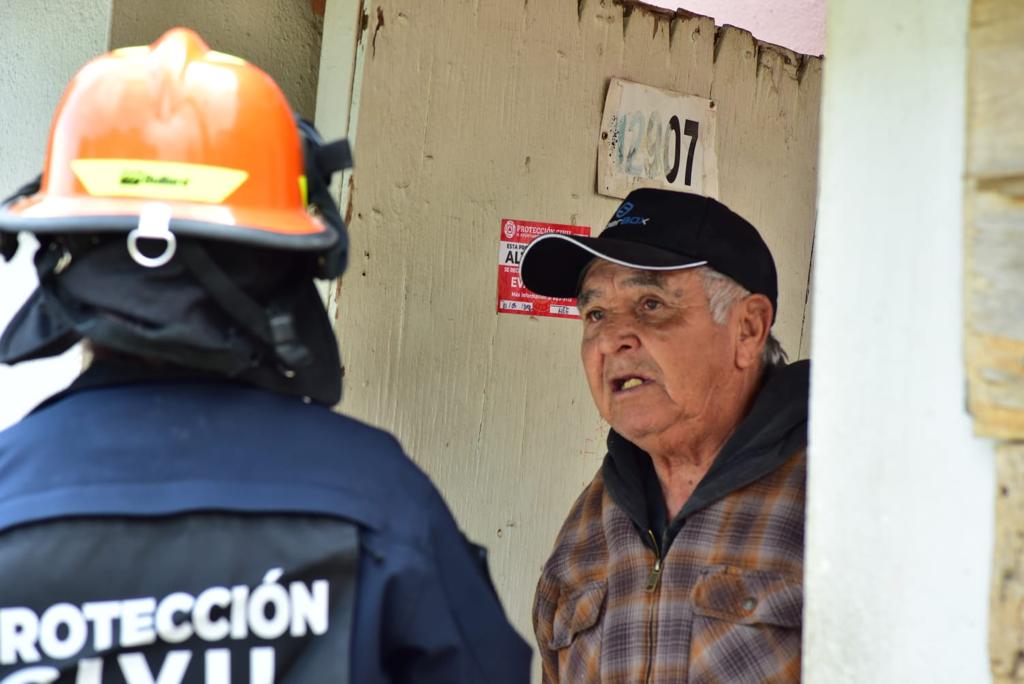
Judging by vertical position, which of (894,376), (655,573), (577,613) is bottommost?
(577,613)

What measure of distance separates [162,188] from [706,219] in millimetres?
1391

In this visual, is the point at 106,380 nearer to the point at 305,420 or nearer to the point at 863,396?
the point at 305,420

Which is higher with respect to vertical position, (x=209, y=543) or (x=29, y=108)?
(x=29, y=108)

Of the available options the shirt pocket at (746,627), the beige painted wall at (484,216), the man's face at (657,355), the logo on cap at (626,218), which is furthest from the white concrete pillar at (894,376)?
the beige painted wall at (484,216)

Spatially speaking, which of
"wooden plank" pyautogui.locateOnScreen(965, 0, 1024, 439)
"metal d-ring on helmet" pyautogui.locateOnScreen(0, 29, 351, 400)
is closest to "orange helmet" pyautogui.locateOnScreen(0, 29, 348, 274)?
"metal d-ring on helmet" pyautogui.locateOnScreen(0, 29, 351, 400)

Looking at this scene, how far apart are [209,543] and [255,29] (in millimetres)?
1642

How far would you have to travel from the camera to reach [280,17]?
2.63m

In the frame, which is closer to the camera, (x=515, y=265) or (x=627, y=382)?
(x=627, y=382)

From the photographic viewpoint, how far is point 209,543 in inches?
48.8

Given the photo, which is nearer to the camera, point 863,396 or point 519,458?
point 863,396

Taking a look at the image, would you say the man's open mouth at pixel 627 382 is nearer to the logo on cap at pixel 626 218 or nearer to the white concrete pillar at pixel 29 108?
the logo on cap at pixel 626 218

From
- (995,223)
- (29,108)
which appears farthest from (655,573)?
(29,108)

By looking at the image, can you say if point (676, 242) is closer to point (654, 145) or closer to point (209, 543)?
point (654, 145)

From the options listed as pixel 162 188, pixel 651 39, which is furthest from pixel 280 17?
pixel 162 188
